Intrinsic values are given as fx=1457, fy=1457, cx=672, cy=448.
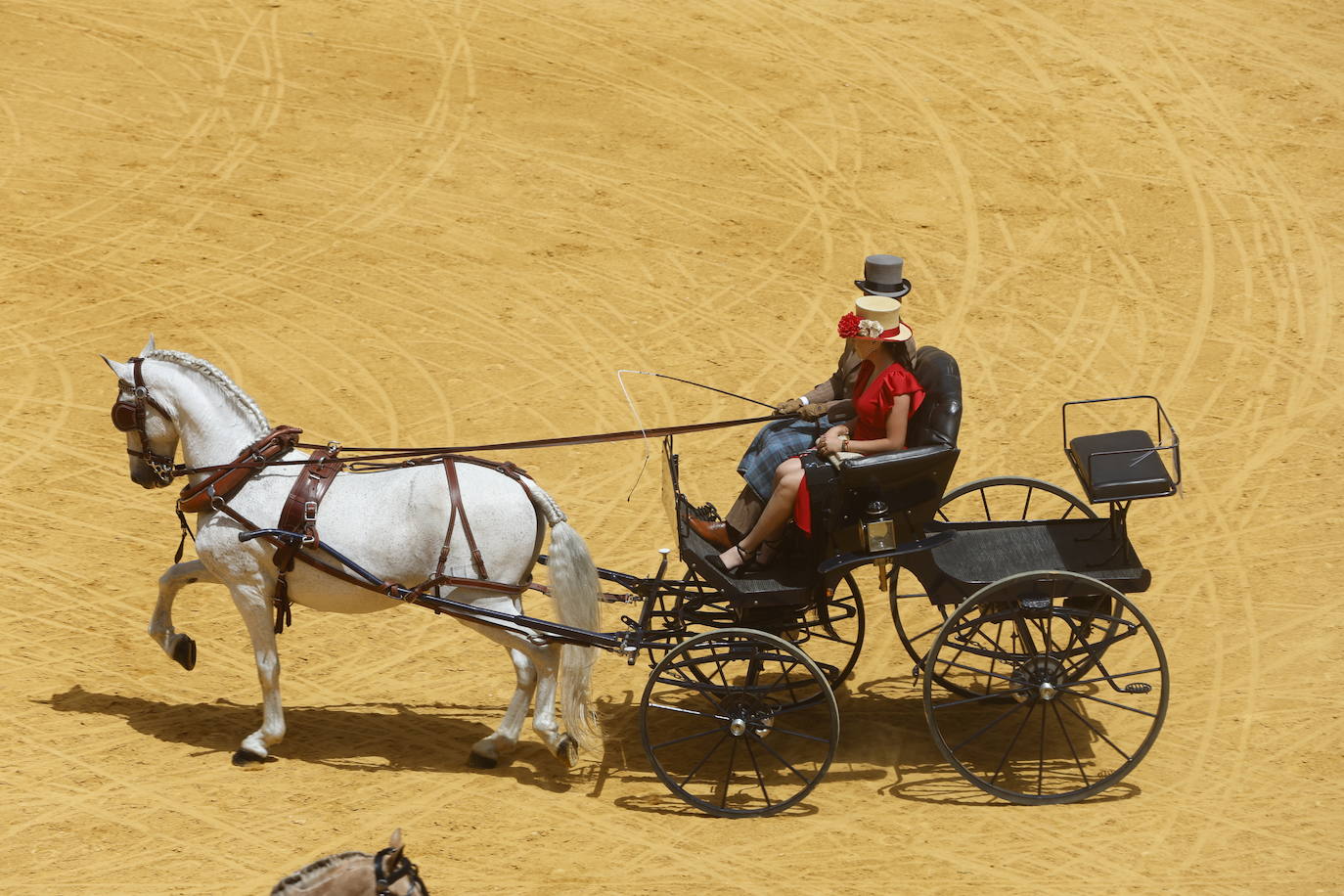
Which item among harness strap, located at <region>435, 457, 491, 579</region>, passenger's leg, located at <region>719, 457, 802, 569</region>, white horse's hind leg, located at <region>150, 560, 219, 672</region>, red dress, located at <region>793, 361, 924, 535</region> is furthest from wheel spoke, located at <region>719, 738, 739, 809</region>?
white horse's hind leg, located at <region>150, 560, 219, 672</region>

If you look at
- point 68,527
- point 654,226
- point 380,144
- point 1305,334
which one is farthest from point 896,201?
point 68,527

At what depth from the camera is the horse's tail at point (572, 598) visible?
732 centimetres

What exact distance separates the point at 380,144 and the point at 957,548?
30.9 feet

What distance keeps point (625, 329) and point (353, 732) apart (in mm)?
5487

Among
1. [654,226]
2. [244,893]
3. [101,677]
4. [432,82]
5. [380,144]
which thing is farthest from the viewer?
[432,82]

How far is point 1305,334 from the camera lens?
13.0 metres

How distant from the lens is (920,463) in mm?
7191

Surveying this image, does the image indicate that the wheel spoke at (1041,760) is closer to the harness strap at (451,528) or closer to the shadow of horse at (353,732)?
the shadow of horse at (353,732)

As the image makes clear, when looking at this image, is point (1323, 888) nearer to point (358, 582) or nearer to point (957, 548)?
point (957, 548)

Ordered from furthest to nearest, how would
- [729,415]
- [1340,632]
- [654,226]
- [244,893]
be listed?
[654,226], [729,415], [1340,632], [244,893]

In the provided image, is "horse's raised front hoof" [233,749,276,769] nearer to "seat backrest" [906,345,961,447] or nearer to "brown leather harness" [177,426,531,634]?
"brown leather harness" [177,426,531,634]

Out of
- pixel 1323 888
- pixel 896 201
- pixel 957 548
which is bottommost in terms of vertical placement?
pixel 1323 888

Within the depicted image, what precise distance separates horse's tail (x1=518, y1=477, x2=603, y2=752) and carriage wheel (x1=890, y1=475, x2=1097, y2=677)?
1.95m

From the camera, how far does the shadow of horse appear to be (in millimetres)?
7895
